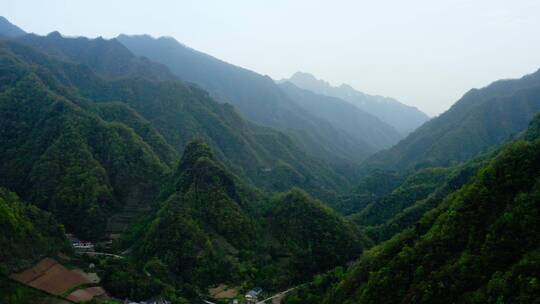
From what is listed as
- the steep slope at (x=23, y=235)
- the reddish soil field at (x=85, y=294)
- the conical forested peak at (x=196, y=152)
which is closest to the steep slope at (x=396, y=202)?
the conical forested peak at (x=196, y=152)

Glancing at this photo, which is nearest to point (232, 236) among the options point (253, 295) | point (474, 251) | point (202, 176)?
point (202, 176)

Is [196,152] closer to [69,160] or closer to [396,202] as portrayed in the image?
[69,160]

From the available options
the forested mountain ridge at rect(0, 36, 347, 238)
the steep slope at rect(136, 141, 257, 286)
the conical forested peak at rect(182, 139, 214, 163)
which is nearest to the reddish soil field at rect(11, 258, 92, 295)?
the steep slope at rect(136, 141, 257, 286)

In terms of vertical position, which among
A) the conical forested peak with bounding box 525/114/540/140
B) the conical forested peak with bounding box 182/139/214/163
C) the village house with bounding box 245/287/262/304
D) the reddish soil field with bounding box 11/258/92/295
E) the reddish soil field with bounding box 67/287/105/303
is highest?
the conical forested peak with bounding box 525/114/540/140

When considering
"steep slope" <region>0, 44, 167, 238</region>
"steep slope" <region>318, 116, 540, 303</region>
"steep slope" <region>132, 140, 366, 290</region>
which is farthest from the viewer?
"steep slope" <region>0, 44, 167, 238</region>

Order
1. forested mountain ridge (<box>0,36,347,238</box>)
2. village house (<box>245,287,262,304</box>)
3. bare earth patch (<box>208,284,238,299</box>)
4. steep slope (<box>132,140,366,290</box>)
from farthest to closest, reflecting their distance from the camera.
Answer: forested mountain ridge (<box>0,36,347,238</box>) < steep slope (<box>132,140,366,290</box>) < bare earth patch (<box>208,284,238,299</box>) < village house (<box>245,287,262,304</box>)

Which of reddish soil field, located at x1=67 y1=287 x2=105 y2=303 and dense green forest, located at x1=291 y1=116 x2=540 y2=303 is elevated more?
dense green forest, located at x1=291 y1=116 x2=540 y2=303

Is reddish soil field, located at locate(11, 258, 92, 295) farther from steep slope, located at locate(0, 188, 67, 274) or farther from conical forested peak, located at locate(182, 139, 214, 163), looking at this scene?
conical forested peak, located at locate(182, 139, 214, 163)

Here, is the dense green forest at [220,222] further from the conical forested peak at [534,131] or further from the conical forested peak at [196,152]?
the conical forested peak at [534,131]
